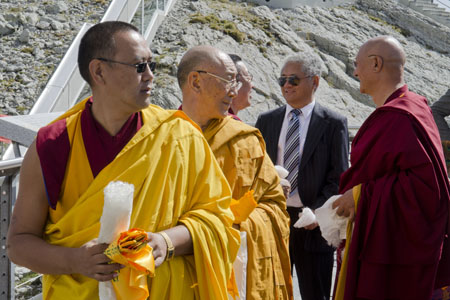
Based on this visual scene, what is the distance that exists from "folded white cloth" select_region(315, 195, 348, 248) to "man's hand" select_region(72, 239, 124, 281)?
1.80 m

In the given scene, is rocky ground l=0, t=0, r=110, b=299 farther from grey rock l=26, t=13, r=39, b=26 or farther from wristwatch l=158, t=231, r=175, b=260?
wristwatch l=158, t=231, r=175, b=260

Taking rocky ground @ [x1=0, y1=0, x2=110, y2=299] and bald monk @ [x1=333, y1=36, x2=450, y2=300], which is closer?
bald monk @ [x1=333, y1=36, x2=450, y2=300]

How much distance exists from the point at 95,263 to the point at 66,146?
19.4 inches

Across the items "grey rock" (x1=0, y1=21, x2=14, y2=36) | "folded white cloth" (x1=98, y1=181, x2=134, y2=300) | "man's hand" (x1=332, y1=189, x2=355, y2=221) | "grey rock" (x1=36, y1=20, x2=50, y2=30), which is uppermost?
"folded white cloth" (x1=98, y1=181, x2=134, y2=300)

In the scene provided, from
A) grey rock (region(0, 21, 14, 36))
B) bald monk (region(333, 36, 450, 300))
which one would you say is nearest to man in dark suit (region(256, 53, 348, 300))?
bald monk (region(333, 36, 450, 300))

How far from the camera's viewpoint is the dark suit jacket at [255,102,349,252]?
407cm

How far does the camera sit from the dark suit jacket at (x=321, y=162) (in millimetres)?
4074

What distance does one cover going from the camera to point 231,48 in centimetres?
2561

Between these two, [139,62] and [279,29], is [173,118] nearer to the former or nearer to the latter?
[139,62]

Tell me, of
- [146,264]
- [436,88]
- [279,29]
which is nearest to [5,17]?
[279,29]

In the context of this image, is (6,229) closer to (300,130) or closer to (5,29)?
(300,130)

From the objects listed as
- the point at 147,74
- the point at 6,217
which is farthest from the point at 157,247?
the point at 6,217

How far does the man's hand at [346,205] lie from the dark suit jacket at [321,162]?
0.67 m

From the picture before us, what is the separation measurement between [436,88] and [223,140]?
1154 inches
